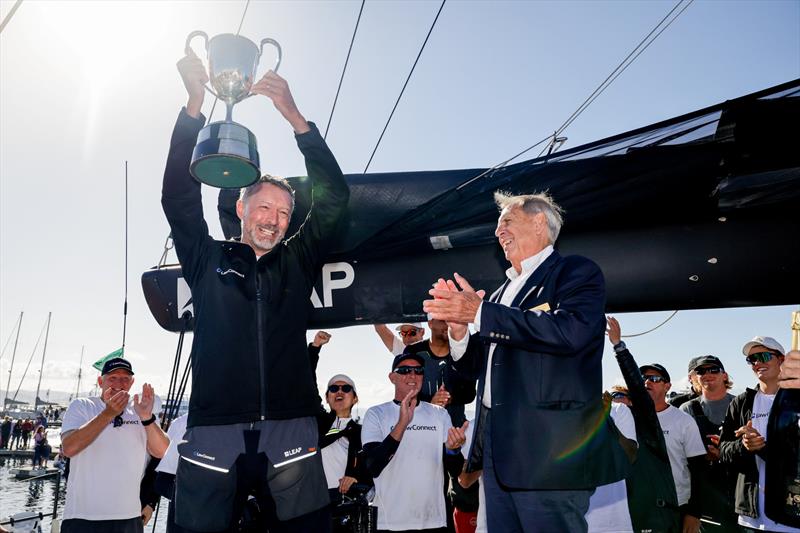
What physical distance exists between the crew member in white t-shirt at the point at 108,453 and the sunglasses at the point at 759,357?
4.76m

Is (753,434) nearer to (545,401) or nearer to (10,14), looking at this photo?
(545,401)

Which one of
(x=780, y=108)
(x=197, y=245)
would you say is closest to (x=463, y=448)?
(x=197, y=245)

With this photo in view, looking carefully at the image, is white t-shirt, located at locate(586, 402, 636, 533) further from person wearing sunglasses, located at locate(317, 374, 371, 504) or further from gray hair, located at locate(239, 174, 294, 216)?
gray hair, located at locate(239, 174, 294, 216)

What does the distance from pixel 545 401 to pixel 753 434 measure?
2.88 metres

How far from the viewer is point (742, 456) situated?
4387 mm

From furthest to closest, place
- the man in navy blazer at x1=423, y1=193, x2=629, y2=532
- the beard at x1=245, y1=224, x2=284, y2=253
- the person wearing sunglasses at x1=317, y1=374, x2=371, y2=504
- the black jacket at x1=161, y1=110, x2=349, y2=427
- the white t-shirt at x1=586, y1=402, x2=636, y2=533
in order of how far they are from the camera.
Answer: the person wearing sunglasses at x1=317, y1=374, x2=371, y2=504 → the white t-shirt at x1=586, y1=402, x2=636, y2=533 → the beard at x1=245, y1=224, x2=284, y2=253 → the black jacket at x1=161, y1=110, x2=349, y2=427 → the man in navy blazer at x1=423, y1=193, x2=629, y2=532

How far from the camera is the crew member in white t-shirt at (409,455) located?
443 cm

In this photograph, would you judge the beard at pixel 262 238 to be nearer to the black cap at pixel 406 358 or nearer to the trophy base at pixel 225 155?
the trophy base at pixel 225 155

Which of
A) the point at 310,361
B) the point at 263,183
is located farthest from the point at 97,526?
the point at 263,183

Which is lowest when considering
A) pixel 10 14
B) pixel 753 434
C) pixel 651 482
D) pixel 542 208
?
pixel 651 482

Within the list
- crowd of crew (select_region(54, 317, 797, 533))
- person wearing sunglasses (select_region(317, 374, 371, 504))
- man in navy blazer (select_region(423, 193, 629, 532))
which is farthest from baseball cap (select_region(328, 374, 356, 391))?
man in navy blazer (select_region(423, 193, 629, 532))

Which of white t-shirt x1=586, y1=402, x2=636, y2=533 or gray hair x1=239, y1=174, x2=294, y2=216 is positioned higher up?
gray hair x1=239, y1=174, x2=294, y2=216

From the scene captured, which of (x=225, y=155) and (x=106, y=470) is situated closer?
(x=225, y=155)

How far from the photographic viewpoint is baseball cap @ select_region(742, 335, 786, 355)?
489 cm
